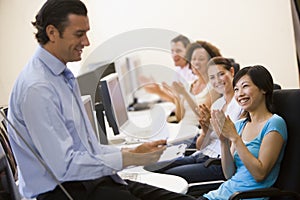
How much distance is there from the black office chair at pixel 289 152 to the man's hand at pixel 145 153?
1.66 feet

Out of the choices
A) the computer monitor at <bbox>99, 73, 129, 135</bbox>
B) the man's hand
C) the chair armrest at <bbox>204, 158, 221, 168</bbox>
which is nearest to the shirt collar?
the computer monitor at <bbox>99, 73, 129, 135</bbox>

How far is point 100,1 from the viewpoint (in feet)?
4.54

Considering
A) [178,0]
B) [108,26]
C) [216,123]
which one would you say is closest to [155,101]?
[216,123]

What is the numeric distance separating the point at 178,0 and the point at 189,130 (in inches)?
70.7

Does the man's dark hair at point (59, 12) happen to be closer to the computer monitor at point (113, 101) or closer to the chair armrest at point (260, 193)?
the computer monitor at point (113, 101)

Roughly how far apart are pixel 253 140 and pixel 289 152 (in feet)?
0.38

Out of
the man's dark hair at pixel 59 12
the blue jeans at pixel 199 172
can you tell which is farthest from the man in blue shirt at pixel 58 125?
the blue jeans at pixel 199 172

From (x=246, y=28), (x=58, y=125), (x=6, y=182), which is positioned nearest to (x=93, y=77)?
(x=58, y=125)

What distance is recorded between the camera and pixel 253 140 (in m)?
1.38

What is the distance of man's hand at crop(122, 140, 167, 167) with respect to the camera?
86 centimetres

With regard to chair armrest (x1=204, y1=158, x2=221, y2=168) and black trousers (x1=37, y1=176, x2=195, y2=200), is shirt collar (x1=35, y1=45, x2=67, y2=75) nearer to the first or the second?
black trousers (x1=37, y1=176, x2=195, y2=200)

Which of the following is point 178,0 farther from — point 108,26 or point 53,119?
point 53,119

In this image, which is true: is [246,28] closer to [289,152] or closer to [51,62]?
[289,152]

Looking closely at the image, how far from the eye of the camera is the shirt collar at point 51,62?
0.92 m
